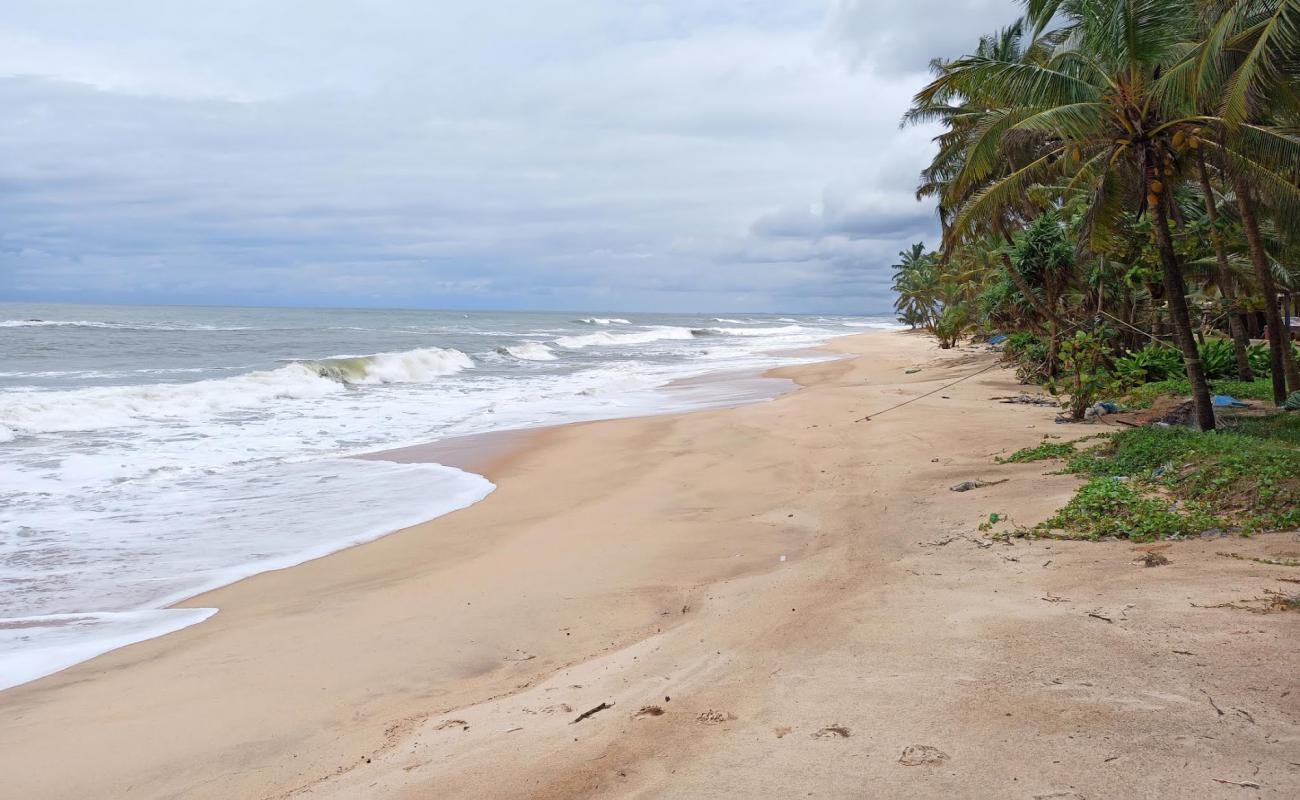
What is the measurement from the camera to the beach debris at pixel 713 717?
3682mm

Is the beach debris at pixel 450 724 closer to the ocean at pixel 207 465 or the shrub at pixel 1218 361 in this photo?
the ocean at pixel 207 465

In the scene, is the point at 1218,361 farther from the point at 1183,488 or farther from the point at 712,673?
the point at 712,673

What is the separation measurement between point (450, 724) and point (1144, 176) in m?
8.93

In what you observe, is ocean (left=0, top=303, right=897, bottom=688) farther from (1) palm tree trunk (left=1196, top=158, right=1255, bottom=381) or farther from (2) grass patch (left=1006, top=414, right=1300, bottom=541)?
(1) palm tree trunk (left=1196, top=158, right=1255, bottom=381)

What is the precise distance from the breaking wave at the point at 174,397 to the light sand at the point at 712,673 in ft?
40.1

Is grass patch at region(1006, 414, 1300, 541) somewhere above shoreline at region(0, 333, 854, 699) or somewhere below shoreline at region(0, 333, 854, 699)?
above

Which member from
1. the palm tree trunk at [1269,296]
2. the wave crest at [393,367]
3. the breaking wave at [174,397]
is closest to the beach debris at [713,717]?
the palm tree trunk at [1269,296]

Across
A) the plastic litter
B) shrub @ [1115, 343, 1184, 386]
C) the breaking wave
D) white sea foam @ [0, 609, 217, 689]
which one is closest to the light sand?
white sea foam @ [0, 609, 217, 689]

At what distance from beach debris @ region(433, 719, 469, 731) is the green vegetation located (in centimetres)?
789

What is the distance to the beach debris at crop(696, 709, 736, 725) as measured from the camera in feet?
12.1

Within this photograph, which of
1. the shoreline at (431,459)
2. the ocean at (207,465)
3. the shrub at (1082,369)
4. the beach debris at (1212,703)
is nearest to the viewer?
the beach debris at (1212,703)

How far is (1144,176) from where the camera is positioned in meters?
9.17

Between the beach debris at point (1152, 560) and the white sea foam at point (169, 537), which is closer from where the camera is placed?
the beach debris at point (1152, 560)

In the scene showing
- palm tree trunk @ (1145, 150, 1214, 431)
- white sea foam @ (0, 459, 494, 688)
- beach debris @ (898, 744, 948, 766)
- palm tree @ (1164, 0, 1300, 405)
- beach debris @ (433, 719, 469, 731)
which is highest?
palm tree @ (1164, 0, 1300, 405)
